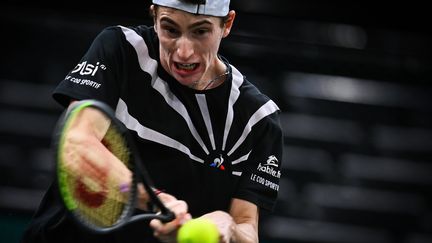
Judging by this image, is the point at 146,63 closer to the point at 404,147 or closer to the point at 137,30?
the point at 137,30

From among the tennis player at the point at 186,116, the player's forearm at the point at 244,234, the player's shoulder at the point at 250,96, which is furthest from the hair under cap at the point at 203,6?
the player's forearm at the point at 244,234

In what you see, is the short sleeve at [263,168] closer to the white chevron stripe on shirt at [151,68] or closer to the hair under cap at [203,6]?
the white chevron stripe on shirt at [151,68]

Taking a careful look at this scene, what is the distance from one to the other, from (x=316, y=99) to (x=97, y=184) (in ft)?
11.6

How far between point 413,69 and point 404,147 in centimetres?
54

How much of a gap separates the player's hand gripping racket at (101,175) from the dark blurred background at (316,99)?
3.06m

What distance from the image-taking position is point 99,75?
292 cm

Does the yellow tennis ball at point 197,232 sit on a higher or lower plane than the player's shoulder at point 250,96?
lower

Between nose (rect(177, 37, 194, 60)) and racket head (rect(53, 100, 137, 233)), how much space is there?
1.24 feet

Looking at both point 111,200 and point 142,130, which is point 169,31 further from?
point 111,200

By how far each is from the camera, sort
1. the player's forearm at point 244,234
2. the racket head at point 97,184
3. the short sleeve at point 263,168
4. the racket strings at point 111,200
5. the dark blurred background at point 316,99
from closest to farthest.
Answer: the racket head at point 97,184
the racket strings at point 111,200
the player's forearm at point 244,234
the short sleeve at point 263,168
the dark blurred background at point 316,99

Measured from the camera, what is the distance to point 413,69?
19.7ft

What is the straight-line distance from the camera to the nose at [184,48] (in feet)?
9.60

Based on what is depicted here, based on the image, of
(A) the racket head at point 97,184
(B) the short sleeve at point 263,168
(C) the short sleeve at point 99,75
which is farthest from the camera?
(B) the short sleeve at point 263,168

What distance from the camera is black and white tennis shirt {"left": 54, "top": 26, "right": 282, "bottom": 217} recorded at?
300 centimetres
